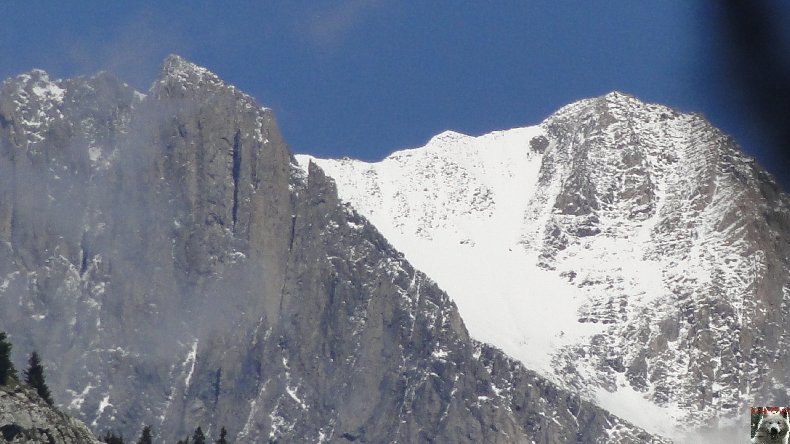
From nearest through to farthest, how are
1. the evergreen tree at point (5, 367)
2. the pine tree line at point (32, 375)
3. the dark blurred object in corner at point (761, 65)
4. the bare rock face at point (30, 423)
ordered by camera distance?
the dark blurred object in corner at point (761, 65) → the bare rock face at point (30, 423) → the evergreen tree at point (5, 367) → the pine tree line at point (32, 375)

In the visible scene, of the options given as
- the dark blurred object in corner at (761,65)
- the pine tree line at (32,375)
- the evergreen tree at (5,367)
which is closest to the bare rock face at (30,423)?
the evergreen tree at (5,367)

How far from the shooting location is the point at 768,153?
7984mm

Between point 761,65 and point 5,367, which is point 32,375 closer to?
point 5,367

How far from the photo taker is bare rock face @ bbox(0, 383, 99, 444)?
48.2 meters

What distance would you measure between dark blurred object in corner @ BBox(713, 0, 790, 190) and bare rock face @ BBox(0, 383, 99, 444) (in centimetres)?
4080

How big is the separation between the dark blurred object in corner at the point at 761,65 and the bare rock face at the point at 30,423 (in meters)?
40.8

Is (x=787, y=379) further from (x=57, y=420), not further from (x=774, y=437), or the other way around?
(x=57, y=420)

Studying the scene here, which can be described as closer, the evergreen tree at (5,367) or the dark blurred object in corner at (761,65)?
the dark blurred object in corner at (761,65)

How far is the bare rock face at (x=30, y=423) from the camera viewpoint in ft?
158

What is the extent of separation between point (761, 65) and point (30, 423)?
42654mm

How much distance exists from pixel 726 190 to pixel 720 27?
0.62m

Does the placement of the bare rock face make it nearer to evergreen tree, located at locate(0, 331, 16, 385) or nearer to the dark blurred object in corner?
evergreen tree, located at locate(0, 331, 16, 385)

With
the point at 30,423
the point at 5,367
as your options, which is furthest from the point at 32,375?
the point at 30,423

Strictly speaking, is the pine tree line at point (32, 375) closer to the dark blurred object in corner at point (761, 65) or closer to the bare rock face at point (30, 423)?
the bare rock face at point (30, 423)
